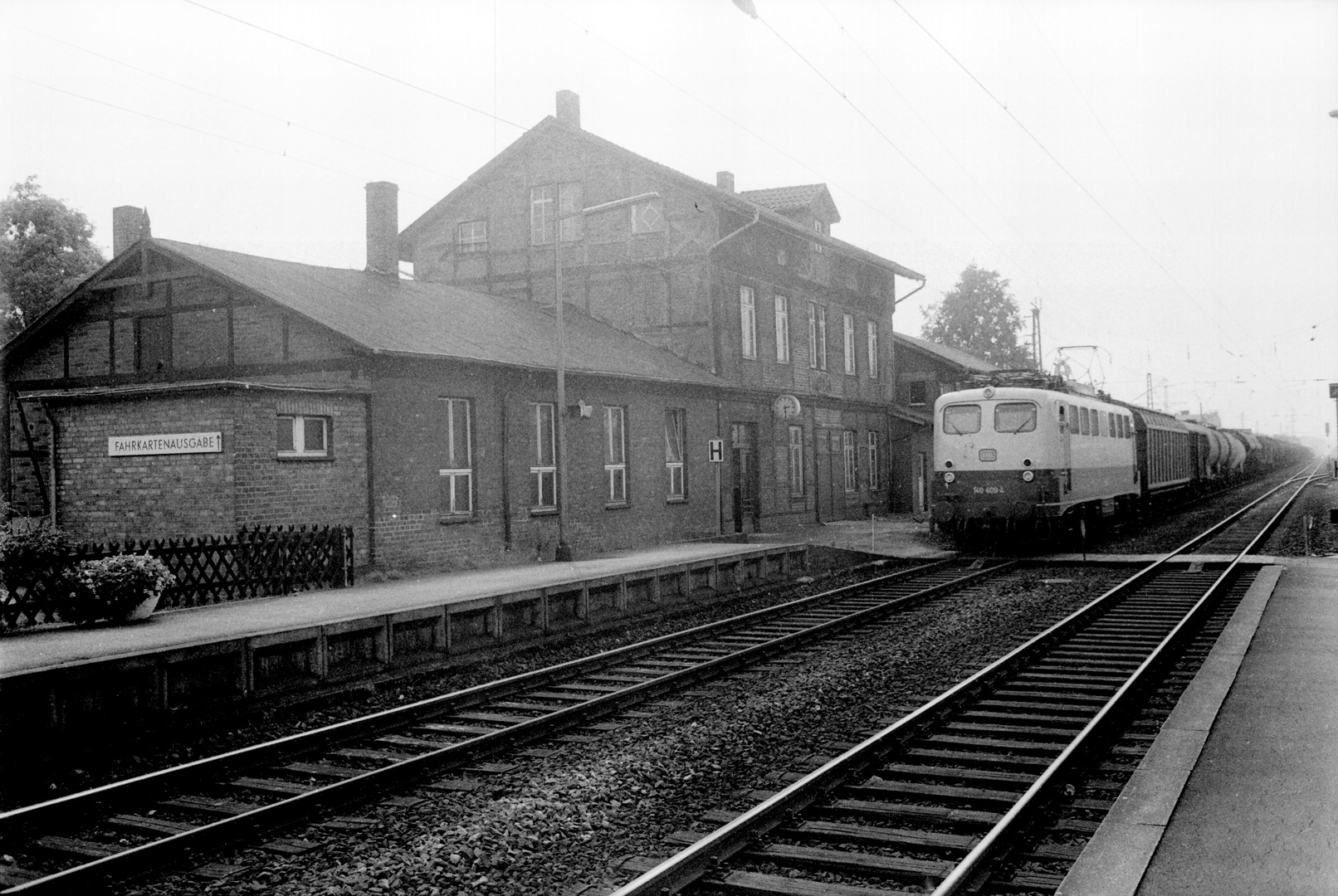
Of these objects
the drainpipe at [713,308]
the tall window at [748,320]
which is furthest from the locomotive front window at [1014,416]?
the tall window at [748,320]

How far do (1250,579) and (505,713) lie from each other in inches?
494

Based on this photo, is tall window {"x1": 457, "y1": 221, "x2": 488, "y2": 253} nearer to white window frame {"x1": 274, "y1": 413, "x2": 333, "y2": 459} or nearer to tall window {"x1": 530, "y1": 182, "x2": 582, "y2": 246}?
tall window {"x1": 530, "y1": 182, "x2": 582, "y2": 246}

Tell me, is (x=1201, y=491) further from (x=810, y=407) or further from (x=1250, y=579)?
(x=1250, y=579)

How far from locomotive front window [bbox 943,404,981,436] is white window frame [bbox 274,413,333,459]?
12.0 meters

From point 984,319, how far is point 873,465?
4136 centimetres

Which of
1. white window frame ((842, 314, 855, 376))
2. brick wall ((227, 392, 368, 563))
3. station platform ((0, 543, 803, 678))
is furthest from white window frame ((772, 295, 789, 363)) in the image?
brick wall ((227, 392, 368, 563))

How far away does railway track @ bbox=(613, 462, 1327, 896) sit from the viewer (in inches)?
210

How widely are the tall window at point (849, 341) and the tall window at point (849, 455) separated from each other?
198 cm

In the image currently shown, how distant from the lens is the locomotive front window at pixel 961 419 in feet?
72.5

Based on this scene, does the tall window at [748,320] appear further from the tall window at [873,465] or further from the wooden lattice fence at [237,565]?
the wooden lattice fence at [237,565]

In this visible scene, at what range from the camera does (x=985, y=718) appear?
8688mm

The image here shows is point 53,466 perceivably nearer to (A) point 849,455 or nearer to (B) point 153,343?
(B) point 153,343

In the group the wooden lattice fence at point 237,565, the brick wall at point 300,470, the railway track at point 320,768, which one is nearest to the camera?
the railway track at point 320,768

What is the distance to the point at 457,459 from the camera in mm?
18328
